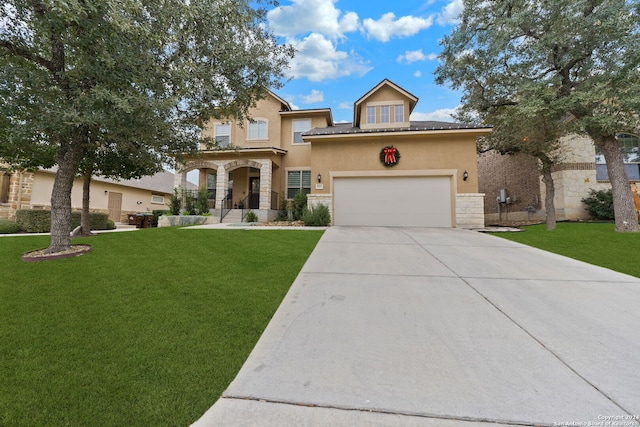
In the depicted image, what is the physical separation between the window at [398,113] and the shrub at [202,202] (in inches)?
424

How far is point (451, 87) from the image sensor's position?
12938mm

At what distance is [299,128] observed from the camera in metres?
16.1

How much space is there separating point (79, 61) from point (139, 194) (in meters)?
19.3

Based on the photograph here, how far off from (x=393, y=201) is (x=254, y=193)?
8.65 m

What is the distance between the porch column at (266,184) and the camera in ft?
46.3

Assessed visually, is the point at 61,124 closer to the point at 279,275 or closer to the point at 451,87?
the point at 279,275

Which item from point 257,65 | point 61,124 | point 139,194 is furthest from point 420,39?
point 139,194

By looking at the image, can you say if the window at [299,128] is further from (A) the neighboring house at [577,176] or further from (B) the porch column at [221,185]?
(A) the neighboring house at [577,176]

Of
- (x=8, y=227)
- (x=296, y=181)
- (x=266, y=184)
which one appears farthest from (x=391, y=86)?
(x=8, y=227)

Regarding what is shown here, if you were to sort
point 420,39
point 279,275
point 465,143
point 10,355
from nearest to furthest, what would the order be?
1. point 10,355
2. point 279,275
3. point 465,143
4. point 420,39

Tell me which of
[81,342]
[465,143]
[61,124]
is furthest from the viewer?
[465,143]

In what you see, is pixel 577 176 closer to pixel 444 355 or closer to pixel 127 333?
pixel 444 355

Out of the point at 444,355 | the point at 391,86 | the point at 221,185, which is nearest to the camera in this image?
the point at 444,355

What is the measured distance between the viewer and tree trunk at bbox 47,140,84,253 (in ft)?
19.1
